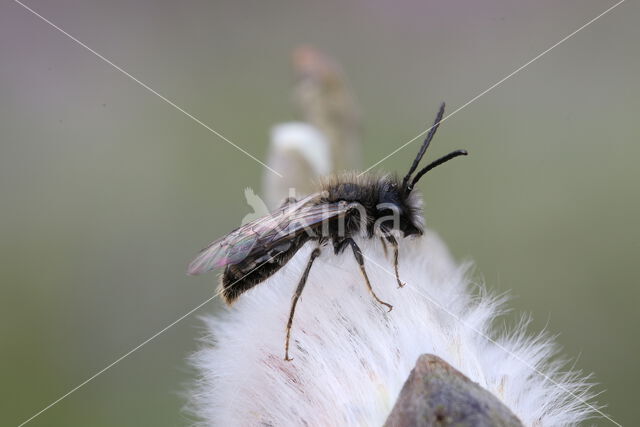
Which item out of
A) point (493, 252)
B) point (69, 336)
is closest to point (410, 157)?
point (493, 252)

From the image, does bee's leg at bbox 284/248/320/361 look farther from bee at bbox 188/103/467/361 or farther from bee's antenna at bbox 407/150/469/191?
bee's antenna at bbox 407/150/469/191

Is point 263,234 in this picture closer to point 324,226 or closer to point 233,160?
point 324,226

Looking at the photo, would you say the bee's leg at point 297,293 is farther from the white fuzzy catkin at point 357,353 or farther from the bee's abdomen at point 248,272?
the bee's abdomen at point 248,272

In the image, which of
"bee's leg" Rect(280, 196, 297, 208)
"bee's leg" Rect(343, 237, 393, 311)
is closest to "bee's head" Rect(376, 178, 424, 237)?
"bee's leg" Rect(343, 237, 393, 311)

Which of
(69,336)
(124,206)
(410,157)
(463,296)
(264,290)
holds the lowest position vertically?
(69,336)

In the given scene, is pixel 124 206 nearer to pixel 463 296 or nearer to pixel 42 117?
pixel 42 117

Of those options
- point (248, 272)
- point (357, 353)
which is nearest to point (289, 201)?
point (248, 272)
